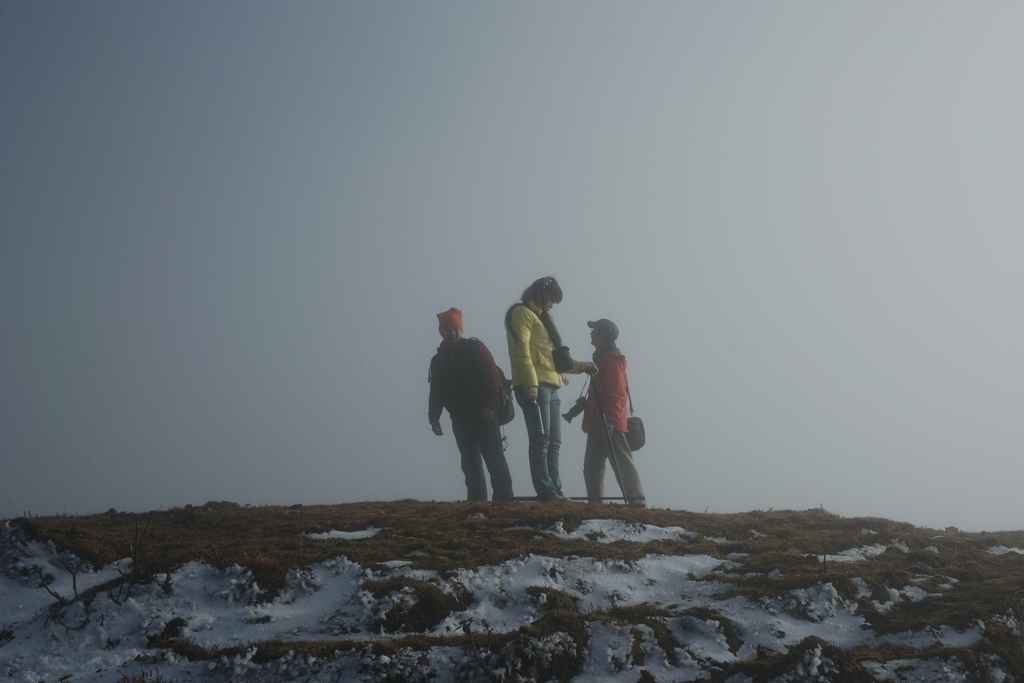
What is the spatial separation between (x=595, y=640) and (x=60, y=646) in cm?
377

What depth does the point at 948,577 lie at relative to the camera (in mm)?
6102

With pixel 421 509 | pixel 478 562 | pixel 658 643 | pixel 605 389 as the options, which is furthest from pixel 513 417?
pixel 658 643

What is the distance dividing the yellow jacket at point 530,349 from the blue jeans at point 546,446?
14cm

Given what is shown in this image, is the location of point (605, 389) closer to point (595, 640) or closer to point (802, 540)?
point (802, 540)

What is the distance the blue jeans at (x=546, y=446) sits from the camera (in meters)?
9.27

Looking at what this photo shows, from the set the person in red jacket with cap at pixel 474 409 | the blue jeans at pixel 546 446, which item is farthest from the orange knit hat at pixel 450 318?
the blue jeans at pixel 546 446

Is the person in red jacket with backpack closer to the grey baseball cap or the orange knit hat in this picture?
the grey baseball cap

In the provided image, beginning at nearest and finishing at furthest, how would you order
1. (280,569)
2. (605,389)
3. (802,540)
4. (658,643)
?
(658,643) < (280,569) < (802,540) < (605,389)

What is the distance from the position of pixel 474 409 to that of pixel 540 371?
1.08 metres

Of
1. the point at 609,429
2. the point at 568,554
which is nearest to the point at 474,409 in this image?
the point at 609,429

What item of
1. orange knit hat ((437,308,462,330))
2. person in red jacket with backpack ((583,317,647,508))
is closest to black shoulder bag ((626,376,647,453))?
person in red jacket with backpack ((583,317,647,508))

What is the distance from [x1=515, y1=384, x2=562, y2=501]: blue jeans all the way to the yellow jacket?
142mm

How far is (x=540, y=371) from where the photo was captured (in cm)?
955

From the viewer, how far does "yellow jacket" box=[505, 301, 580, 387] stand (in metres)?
9.27
